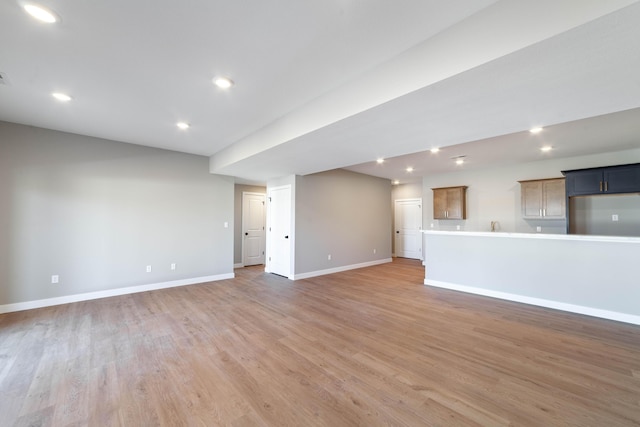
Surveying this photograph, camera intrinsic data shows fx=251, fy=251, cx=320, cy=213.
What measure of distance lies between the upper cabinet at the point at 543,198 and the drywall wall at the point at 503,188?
22 cm

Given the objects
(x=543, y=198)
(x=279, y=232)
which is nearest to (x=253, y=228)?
(x=279, y=232)

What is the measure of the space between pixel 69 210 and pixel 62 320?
1792 mm

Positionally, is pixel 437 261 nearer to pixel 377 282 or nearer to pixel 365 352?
pixel 377 282

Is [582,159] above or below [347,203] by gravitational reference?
above

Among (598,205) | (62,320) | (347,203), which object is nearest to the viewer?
(62,320)

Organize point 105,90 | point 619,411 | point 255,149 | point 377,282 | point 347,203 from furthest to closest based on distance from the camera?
point 347,203, point 377,282, point 255,149, point 105,90, point 619,411

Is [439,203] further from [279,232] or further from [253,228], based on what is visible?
[253,228]

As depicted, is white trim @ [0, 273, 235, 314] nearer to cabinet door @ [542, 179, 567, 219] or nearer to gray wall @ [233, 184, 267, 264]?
gray wall @ [233, 184, 267, 264]

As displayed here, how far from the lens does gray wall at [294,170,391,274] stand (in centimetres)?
590

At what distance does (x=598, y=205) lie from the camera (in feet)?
16.5

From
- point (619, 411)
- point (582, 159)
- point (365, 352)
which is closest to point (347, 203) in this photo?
point (365, 352)

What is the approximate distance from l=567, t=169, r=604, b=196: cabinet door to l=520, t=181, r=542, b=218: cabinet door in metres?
0.59

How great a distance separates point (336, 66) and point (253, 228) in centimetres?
600

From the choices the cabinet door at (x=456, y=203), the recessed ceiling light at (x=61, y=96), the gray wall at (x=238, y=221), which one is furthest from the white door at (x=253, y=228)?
the cabinet door at (x=456, y=203)
